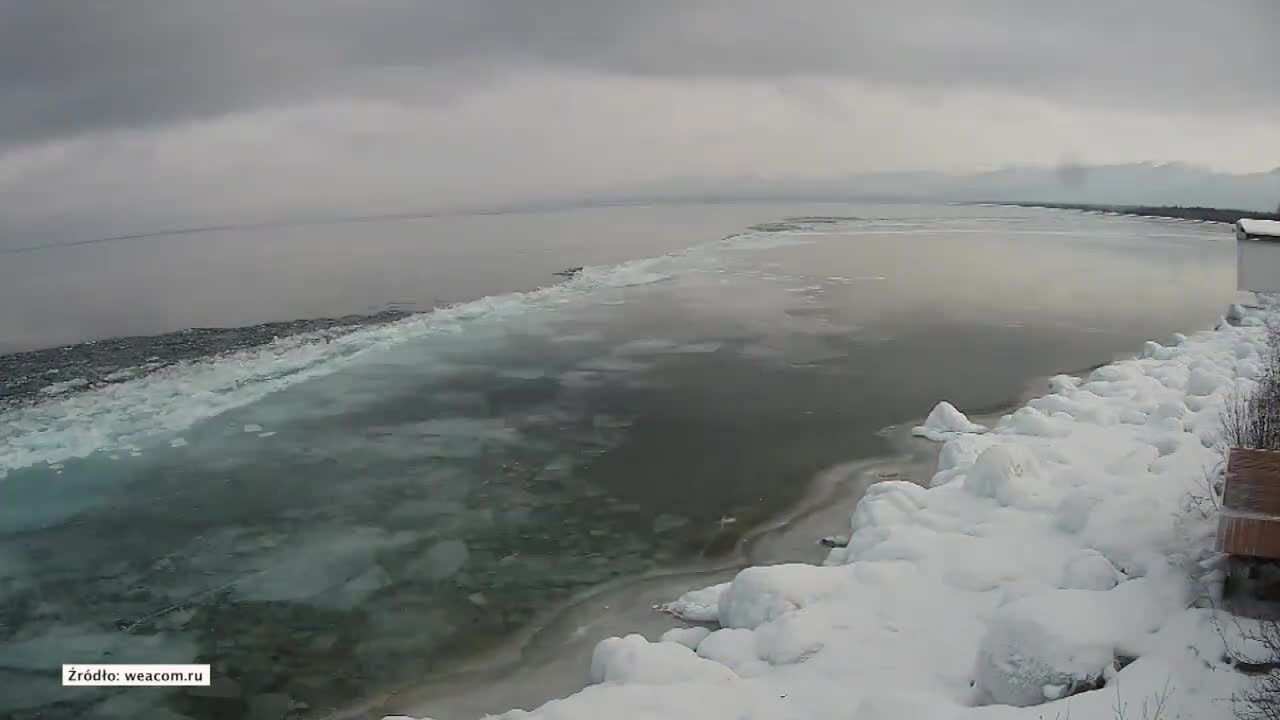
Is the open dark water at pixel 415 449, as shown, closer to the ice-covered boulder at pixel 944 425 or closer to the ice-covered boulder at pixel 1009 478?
the ice-covered boulder at pixel 944 425

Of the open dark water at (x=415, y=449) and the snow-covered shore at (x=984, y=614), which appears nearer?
the snow-covered shore at (x=984, y=614)

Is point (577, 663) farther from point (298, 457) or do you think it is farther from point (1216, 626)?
point (298, 457)

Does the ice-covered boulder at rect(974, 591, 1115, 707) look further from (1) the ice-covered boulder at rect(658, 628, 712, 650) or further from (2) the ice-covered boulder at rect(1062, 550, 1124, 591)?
(1) the ice-covered boulder at rect(658, 628, 712, 650)

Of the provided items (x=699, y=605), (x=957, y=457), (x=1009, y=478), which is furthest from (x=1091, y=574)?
(x=957, y=457)

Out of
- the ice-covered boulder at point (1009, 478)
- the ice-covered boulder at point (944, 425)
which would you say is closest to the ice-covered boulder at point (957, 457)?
the ice-covered boulder at point (1009, 478)

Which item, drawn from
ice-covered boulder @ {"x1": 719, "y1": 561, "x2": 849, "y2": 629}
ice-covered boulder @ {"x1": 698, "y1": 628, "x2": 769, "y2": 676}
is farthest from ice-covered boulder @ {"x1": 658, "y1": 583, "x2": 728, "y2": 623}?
ice-covered boulder @ {"x1": 698, "y1": 628, "x2": 769, "y2": 676}

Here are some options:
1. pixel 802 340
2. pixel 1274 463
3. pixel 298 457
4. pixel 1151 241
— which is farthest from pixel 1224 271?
pixel 298 457
